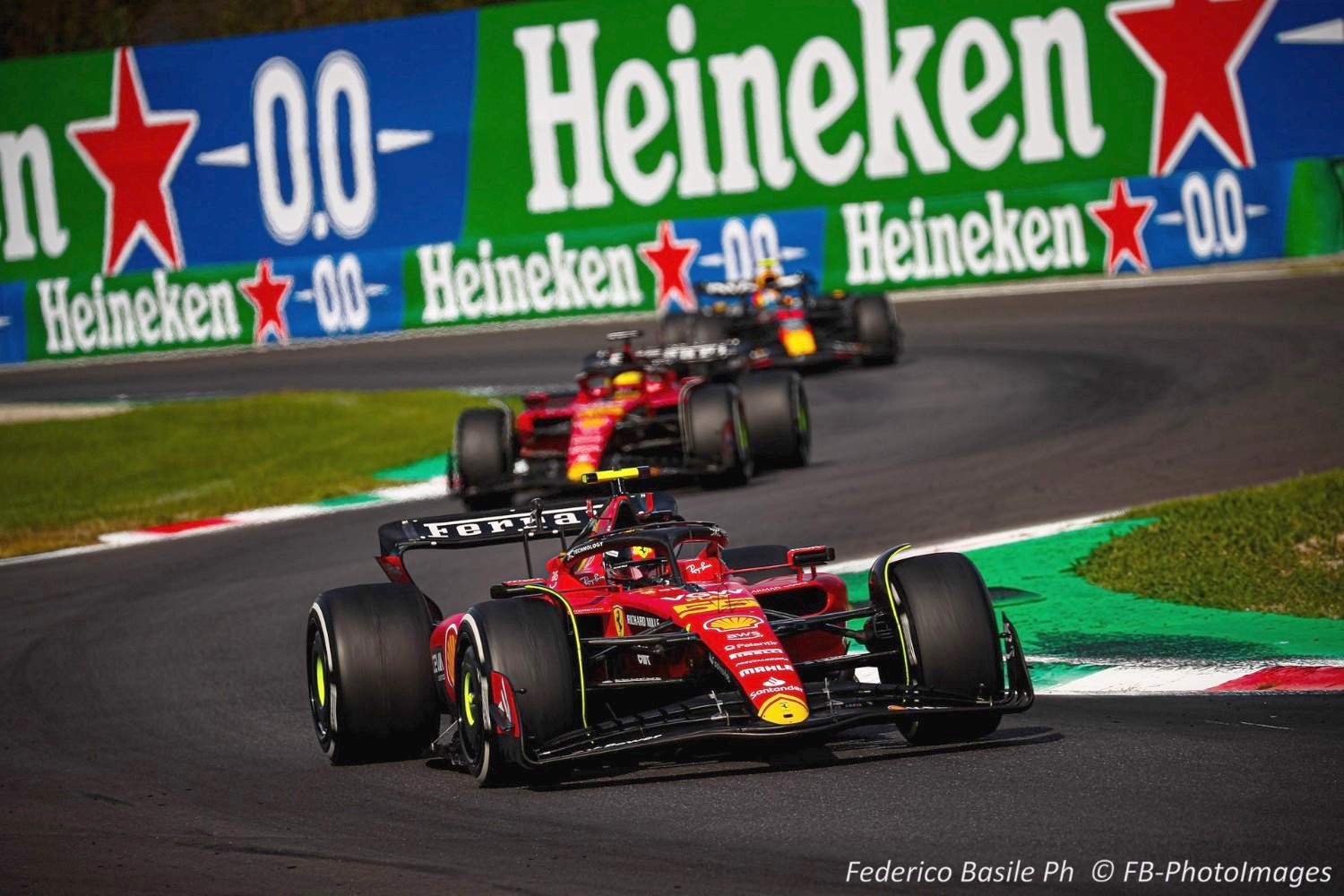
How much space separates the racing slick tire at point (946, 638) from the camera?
785cm

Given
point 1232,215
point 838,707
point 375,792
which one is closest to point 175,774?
point 375,792

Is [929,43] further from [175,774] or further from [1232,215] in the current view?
[175,774]

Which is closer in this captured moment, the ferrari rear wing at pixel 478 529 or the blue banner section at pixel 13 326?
the ferrari rear wing at pixel 478 529

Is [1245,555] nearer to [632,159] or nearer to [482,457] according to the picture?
[482,457]

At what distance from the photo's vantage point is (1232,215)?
98.1ft

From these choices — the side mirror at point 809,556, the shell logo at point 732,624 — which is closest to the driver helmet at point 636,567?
the side mirror at point 809,556

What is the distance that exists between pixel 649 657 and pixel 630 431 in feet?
29.4

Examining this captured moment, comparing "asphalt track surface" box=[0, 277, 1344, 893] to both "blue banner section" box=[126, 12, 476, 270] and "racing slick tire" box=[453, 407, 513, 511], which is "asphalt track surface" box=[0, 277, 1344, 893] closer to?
"racing slick tire" box=[453, 407, 513, 511]

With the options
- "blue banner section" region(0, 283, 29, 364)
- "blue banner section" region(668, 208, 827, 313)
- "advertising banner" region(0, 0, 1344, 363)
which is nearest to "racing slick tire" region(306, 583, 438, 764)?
"advertising banner" region(0, 0, 1344, 363)

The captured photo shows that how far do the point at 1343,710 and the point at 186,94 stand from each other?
3248cm

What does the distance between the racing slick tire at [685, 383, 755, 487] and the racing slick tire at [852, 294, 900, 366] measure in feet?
26.8

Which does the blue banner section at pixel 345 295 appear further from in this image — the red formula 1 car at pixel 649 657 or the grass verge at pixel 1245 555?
the red formula 1 car at pixel 649 657

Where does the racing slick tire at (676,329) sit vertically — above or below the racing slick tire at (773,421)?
above

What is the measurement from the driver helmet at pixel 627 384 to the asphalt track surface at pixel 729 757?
1158mm
